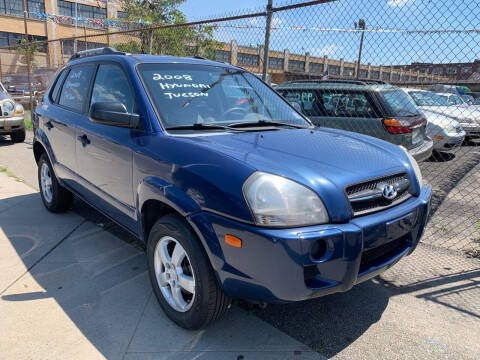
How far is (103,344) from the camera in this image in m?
2.37

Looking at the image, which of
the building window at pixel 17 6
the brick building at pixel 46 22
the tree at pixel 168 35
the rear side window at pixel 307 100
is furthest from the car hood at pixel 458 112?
the building window at pixel 17 6

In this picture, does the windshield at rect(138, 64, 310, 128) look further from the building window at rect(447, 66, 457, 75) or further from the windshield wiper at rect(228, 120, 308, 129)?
the building window at rect(447, 66, 457, 75)

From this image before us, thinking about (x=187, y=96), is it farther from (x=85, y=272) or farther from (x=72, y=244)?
(x=72, y=244)

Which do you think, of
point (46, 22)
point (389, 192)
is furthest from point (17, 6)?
point (389, 192)

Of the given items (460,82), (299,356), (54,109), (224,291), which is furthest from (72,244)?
(460,82)

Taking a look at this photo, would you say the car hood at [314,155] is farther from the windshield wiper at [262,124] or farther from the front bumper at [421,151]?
the front bumper at [421,151]

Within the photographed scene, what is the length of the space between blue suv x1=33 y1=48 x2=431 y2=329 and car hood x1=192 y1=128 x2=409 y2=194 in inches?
0.4

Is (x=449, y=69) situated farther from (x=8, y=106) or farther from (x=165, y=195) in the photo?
(x=8, y=106)

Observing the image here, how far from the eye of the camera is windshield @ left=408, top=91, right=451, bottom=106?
10.4 m

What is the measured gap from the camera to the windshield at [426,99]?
10.4m

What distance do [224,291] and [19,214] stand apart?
353cm

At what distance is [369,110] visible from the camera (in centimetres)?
614

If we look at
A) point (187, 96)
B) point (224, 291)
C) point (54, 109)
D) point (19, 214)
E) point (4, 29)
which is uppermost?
point (4, 29)

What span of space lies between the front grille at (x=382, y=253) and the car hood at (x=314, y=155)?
44 centimetres
